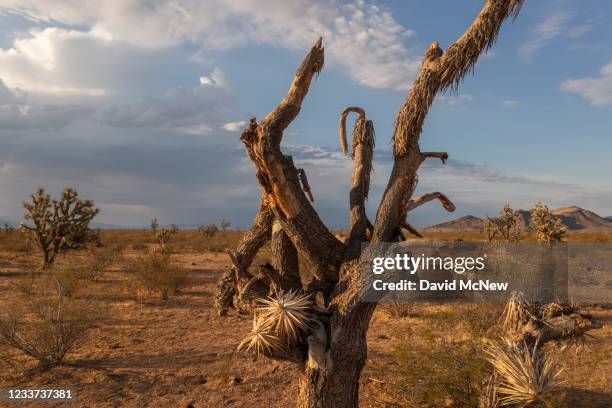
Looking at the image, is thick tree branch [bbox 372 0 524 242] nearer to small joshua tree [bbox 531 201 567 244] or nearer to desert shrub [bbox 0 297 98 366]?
desert shrub [bbox 0 297 98 366]

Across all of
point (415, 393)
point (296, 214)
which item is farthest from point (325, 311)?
point (415, 393)

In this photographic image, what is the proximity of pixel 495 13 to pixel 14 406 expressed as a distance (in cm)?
853

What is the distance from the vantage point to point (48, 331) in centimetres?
820

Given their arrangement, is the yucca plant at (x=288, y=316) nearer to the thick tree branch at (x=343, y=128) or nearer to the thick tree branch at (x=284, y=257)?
the thick tree branch at (x=284, y=257)

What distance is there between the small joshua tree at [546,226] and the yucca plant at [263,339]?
44.1ft

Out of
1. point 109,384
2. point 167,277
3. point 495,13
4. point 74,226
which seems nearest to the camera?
point 495,13

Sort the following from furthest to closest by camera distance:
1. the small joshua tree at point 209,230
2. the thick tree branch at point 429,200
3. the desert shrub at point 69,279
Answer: the small joshua tree at point 209,230 → the desert shrub at point 69,279 → the thick tree branch at point 429,200

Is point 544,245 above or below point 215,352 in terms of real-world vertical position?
above

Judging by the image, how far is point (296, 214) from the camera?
588cm

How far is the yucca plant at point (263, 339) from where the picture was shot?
5.28 metres

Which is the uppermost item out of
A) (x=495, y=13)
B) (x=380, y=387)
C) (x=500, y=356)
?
(x=495, y=13)

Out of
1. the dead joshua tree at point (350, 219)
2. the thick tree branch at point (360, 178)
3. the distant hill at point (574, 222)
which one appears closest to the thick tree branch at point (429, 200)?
the dead joshua tree at point (350, 219)

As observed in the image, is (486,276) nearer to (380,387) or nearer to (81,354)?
(380,387)

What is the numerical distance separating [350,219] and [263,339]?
215 centimetres
